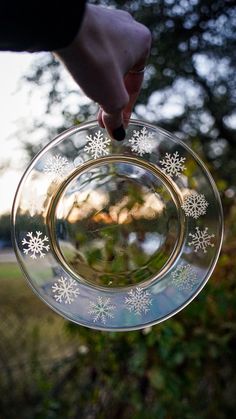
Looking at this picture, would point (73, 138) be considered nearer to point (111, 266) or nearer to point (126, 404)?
point (111, 266)

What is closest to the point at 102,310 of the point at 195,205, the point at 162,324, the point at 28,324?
the point at 195,205

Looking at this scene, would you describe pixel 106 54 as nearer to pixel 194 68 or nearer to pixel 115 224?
pixel 115 224

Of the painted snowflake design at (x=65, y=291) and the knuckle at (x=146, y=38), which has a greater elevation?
the knuckle at (x=146, y=38)

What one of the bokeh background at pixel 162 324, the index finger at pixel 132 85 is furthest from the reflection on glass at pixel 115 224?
the bokeh background at pixel 162 324

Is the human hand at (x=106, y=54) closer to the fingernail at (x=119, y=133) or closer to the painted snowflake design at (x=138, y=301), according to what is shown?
the fingernail at (x=119, y=133)

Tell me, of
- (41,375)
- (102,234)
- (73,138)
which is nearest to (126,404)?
(41,375)

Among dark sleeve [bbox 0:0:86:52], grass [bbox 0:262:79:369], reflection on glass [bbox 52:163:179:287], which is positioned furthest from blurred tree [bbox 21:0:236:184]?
dark sleeve [bbox 0:0:86:52]

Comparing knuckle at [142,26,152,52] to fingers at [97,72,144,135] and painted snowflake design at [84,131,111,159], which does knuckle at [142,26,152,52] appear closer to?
fingers at [97,72,144,135]
